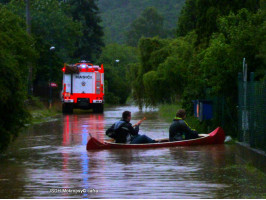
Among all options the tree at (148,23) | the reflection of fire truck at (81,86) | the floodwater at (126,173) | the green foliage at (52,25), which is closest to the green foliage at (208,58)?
the reflection of fire truck at (81,86)

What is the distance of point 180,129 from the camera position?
20.8m

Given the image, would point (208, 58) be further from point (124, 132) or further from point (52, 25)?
point (52, 25)

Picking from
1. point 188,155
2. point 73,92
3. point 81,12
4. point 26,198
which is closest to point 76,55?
point 81,12

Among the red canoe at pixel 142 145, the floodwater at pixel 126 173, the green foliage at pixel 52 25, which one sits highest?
the green foliage at pixel 52 25

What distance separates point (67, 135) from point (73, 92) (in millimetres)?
Result: 25845

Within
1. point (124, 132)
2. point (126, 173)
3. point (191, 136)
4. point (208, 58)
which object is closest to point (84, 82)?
point (208, 58)

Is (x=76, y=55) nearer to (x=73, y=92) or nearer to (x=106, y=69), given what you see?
(x=106, y=69)

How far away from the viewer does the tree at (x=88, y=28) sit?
107 metres

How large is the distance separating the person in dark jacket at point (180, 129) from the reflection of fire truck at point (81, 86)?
105 feet

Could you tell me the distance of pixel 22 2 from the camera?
3568 inches

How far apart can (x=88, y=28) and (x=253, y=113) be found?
93.0 meters

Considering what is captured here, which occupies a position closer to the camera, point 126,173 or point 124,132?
point 126,173

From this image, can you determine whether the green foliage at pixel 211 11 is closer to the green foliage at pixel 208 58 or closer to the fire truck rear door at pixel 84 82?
the green foliage at pixel 208 58

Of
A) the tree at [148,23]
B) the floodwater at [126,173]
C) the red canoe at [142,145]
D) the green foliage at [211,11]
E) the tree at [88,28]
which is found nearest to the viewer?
the floodwater at [126,173]
